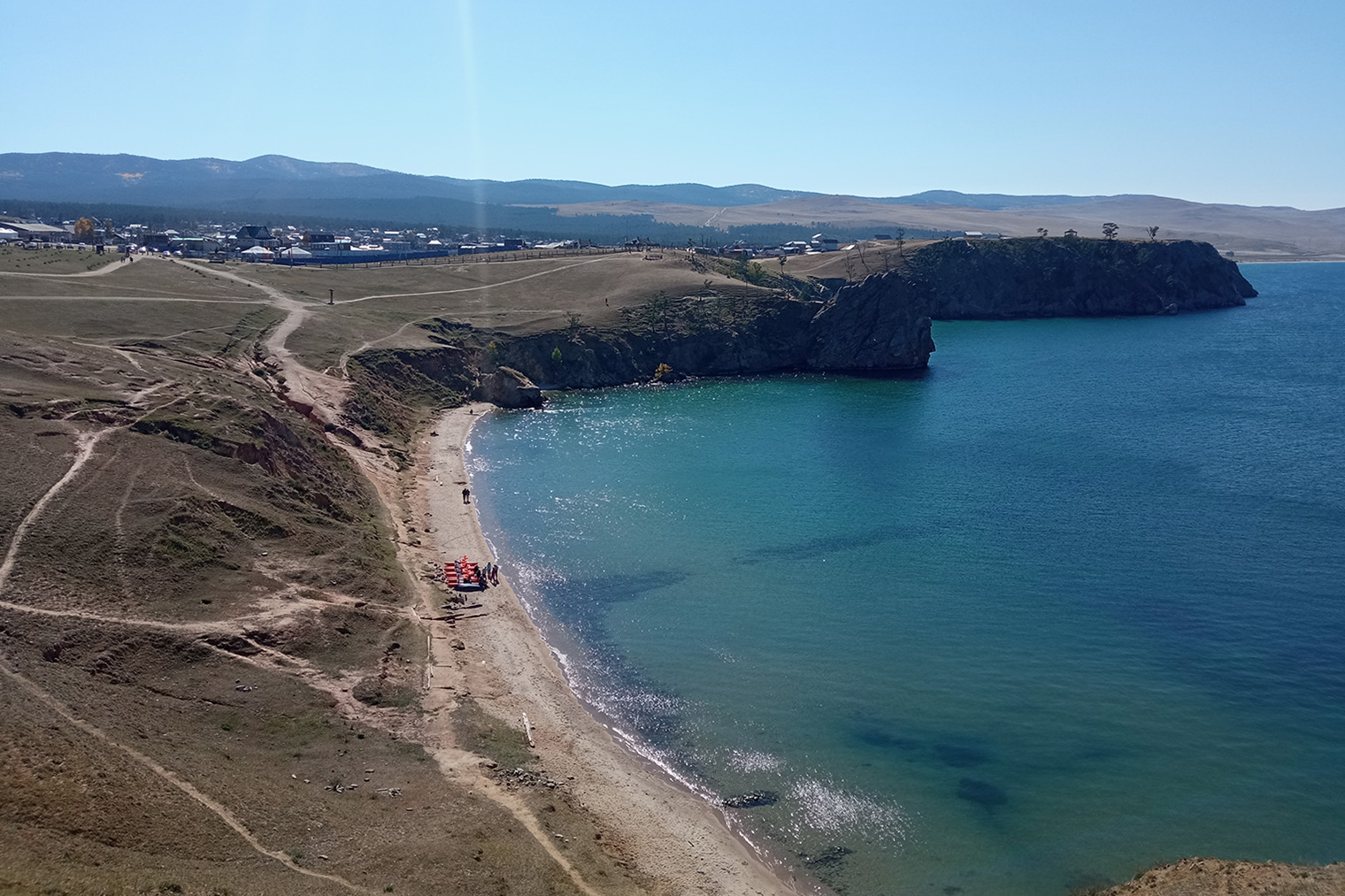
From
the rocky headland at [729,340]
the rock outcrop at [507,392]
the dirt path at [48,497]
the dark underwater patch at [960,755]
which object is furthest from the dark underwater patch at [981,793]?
the rocky headland at [729,340]

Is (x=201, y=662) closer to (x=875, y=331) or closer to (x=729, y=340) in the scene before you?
(x=729, y=340)

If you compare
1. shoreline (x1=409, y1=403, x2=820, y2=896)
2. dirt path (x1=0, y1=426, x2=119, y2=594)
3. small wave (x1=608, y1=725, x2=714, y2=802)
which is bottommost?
small wave (x1=608, y1=725, x2=714, y2=802)

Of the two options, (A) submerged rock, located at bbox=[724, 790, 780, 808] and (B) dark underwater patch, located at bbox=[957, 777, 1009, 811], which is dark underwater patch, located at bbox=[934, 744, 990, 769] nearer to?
(B) dark underwater patch, located at bbox=[957, 777, 1009, 811]

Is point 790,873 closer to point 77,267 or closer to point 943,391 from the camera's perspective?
point 943,391

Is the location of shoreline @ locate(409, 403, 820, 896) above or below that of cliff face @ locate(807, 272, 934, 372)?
below

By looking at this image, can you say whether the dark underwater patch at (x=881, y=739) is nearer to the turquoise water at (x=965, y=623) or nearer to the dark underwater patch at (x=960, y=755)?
the turquoise water at (x=965, y=623)

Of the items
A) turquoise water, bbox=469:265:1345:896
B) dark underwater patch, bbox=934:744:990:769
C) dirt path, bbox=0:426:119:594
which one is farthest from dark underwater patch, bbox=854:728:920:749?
dirt path, bbox=0:426:119:594
